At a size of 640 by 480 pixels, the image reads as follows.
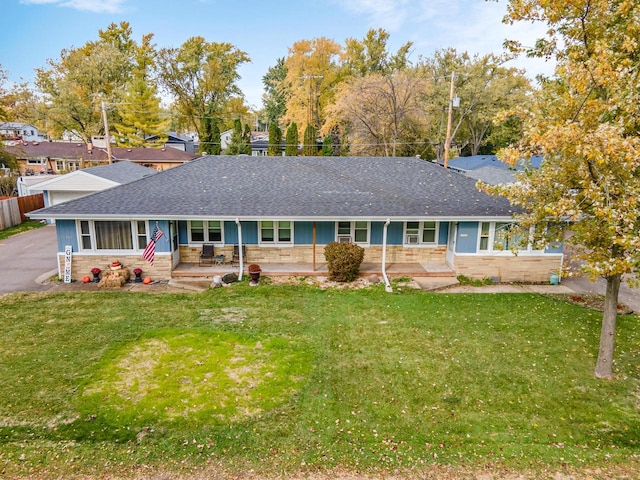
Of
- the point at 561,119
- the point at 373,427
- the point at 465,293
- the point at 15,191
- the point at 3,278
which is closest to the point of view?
the point at 373,427

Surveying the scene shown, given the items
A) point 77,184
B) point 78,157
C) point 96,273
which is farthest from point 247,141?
point 96,273

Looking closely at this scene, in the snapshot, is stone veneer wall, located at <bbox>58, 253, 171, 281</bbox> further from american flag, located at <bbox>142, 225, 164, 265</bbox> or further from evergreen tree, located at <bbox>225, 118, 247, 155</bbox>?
evergreen tree, located at <bbox>225, 118, 247, 155</bbox>

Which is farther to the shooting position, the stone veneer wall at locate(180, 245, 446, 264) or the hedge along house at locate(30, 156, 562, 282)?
the stone veneer wall at locate(180, 245, 446, 264)

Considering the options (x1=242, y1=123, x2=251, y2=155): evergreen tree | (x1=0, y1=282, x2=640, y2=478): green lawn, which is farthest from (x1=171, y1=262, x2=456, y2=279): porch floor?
(x1=242, y1=123, x2=251, y2=155): evergreen tree

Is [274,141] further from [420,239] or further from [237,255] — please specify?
[420,239]

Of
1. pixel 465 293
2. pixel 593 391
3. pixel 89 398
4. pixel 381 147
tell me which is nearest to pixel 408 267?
pixel 465 293

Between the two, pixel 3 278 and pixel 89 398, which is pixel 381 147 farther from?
pixel 89 398

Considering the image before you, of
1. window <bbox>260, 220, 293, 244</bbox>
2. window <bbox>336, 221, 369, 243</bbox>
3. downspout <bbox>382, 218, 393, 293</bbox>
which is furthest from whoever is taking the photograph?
window <bbox>336, 221, 369, 243</bbox>
